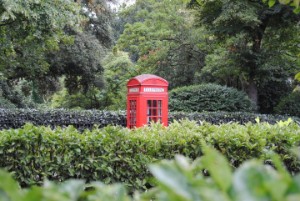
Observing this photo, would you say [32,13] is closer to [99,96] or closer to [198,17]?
[198,17]

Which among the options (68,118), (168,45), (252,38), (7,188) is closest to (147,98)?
(68,118)

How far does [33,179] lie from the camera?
12.5 feet

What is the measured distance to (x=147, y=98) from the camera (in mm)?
8531

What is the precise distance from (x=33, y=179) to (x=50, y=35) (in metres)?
6.55

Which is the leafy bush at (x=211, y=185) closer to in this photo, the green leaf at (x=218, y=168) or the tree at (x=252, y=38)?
the green leaf at (x=218, y=168)

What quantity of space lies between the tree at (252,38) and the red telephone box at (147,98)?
4.71m

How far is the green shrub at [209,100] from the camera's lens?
44.7ft

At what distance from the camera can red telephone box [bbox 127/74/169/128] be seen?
333 inches

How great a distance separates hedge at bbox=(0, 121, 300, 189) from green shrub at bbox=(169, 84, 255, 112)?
9123mm

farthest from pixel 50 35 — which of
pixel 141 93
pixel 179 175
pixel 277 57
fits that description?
pixel 179 175

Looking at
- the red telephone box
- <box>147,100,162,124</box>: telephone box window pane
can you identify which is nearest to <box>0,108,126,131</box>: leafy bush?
A: the red telephone box

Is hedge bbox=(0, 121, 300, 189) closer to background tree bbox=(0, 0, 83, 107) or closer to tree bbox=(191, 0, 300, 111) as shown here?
background tree bbox=(0, 0, 83, 107)

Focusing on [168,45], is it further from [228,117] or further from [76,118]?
[76,118]

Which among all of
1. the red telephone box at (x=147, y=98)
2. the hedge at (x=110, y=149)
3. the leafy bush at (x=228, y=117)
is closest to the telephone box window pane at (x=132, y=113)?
the red telephone box at (x=147, y=98)
